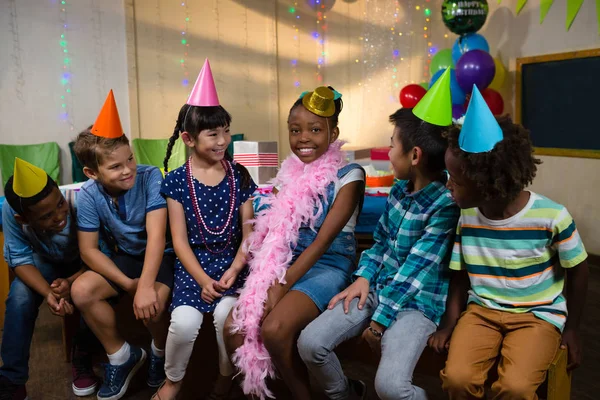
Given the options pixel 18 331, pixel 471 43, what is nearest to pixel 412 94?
pixel 471 43

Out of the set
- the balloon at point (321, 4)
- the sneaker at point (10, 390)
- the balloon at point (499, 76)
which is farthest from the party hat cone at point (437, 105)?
the balloon at point (321, 4)

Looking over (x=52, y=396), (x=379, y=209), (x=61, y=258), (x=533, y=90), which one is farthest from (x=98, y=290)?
(x=533, y=90)

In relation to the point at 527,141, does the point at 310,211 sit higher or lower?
lower

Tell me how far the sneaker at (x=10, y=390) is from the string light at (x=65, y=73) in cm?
346

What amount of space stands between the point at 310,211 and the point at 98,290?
2.73 ft

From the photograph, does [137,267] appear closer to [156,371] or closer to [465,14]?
[156,371]

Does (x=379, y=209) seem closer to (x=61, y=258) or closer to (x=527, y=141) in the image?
(x=527, y=141)

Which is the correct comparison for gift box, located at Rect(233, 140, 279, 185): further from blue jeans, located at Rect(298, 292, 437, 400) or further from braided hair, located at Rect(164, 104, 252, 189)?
blue jeans, located at Rect(298, 292, 437, 400)

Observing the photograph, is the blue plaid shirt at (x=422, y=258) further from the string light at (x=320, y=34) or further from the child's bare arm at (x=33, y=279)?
the string light at (x=320, y=34)

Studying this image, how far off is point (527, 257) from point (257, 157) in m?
1.53

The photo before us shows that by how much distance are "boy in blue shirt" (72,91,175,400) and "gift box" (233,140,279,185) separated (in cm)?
68

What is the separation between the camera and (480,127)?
1.42m

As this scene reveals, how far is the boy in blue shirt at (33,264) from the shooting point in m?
1.95

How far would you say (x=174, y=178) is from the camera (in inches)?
79.4
